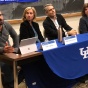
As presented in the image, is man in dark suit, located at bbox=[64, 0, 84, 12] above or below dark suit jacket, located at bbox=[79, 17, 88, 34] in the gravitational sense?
above

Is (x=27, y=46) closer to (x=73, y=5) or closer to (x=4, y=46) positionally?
(x=4, y=46)

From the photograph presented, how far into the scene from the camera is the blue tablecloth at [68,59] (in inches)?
96.0

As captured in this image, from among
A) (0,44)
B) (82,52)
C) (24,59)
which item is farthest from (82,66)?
(0,44)

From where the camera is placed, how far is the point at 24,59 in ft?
7.57

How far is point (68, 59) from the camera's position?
2613mm

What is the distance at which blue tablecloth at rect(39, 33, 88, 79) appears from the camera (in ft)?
8.00

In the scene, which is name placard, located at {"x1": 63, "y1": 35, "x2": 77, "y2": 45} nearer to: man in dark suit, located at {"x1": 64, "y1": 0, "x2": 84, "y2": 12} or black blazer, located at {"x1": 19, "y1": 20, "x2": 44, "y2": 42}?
black blazer, located at {"x1": 19, "y1": 20, "x2": 44, "y2": 42}

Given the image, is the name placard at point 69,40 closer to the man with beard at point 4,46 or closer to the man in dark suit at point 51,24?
the man in dark suit at point 51,24

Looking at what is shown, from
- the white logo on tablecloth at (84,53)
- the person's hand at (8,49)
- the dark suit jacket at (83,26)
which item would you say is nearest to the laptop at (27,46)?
the person's hand at (8,49)

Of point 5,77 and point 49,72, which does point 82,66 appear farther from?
point 5,77

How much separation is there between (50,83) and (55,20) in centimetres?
111

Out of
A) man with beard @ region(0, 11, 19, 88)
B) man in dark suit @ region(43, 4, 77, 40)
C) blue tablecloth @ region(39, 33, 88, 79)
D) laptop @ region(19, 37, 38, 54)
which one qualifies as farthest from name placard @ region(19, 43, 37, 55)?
man in dark suit @ region(43, 4, 77, 40)

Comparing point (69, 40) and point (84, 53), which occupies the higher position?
point (69, 40)

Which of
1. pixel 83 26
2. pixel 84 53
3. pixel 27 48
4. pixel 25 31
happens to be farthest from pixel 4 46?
pixel 83 26
